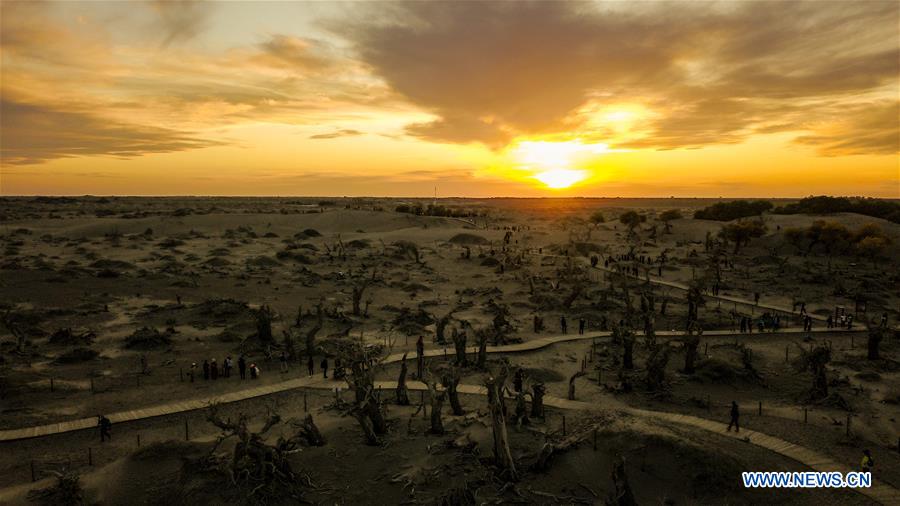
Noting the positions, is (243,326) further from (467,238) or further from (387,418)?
(467,238)

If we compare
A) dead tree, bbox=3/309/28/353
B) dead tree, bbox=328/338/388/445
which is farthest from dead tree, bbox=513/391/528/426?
dead tree, bbox=3/309/28/353

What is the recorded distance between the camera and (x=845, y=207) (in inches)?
4215

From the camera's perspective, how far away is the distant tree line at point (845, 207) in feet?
331

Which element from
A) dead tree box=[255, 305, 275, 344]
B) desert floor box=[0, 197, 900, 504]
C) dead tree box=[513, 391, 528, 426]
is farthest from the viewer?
dead tree box=[255, 305, 275, 344]

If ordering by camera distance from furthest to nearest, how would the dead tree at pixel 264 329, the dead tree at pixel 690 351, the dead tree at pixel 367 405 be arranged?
the dead tree at pixel 264 329
the dead tree at pixel 690 351
the dead tree at pixel 367 405

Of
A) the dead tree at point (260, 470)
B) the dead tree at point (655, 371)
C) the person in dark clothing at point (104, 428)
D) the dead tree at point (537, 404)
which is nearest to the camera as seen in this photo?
the dead tree at point (260, 470)

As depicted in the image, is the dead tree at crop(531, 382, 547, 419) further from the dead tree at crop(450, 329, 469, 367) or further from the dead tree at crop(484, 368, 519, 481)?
the dead tree at crop(450, 329, 469, 367)

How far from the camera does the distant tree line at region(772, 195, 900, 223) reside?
101m

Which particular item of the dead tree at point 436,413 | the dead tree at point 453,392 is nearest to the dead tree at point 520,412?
the dead tree at point 453,392

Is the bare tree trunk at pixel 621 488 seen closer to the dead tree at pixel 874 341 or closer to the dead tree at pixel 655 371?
the dead tree at pixel 655 371

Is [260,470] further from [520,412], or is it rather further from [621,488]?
[621,488]

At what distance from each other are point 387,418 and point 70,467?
13546mm

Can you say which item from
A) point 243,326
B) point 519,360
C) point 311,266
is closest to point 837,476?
point 519,360

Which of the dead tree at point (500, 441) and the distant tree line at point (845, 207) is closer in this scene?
the dead tree at point (500, 441)
